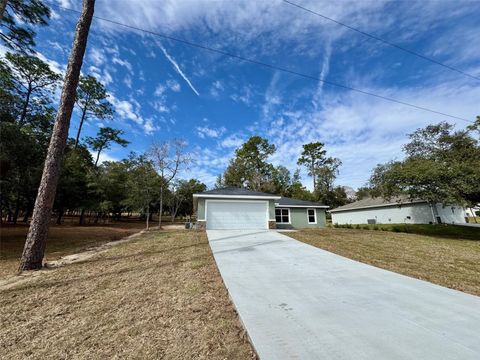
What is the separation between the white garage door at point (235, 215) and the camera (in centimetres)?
1438

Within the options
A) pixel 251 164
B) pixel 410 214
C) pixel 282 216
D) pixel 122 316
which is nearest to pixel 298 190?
pixel 251 164

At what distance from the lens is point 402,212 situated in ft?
74.3

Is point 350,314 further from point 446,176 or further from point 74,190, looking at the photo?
point 74,190

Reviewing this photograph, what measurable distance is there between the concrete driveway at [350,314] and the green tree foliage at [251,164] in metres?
32.2

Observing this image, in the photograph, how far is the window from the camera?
18.8 metres

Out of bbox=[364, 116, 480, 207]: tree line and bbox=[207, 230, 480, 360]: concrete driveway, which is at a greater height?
bbox=[364, 116, 480, 207]: tree line

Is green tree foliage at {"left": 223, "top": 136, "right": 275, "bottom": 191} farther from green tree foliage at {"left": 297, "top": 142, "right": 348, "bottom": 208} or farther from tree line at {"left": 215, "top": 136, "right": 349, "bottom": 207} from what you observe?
green tree foliage at {"left": 297, "top": 142, "right": 348, "bottom": 208}

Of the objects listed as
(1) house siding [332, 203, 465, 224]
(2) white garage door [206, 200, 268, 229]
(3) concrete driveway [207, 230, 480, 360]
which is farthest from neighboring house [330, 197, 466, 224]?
(3) concrete driveway [207, 230, 480, 360]

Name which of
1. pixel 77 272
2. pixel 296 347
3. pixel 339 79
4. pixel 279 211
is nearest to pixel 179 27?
pixel 339 79

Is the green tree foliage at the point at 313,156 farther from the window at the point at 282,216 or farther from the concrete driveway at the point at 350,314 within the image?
the concrete driveway at the point at 350,314

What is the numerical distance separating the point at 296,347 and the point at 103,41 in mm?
11450

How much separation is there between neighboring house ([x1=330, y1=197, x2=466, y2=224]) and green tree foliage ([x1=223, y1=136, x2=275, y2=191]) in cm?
1450

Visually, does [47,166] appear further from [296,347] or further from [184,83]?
[184,83]

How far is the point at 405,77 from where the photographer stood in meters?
10.4
